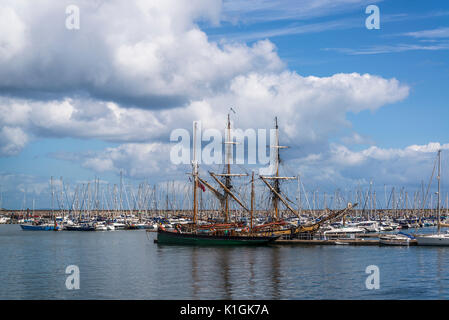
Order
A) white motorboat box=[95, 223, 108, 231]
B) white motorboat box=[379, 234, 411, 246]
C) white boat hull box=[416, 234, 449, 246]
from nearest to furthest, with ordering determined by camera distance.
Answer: white boat hull box=[416, 234, 449, 246]
white motorboat box=[379, 234, 411, 246]
white motorboat box=[95, 223, 108, 231]

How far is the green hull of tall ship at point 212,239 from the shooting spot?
107 metres

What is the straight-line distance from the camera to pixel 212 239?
10888cm

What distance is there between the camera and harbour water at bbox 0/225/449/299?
170 feet

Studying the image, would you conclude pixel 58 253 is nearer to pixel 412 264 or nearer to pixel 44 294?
pixel 44 294

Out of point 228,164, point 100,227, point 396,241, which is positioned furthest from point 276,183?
point 100,227

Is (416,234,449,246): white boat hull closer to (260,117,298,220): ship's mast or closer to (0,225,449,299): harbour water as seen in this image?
(0,225,449,299): harbour water

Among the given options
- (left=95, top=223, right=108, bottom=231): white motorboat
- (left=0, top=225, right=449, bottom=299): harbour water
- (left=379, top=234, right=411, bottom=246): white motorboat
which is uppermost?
(left=379, top=234, right=411, bottom=246): white motorboat

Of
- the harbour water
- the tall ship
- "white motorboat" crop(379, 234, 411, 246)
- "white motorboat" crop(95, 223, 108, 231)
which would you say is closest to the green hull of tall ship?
the tall ship

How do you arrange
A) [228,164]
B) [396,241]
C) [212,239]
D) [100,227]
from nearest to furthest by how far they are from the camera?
[396,241]
[212,239]
[228,164]
[100,227]

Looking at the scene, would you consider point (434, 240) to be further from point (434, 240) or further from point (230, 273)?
point (230, 273)

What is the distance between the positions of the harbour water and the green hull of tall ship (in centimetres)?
969

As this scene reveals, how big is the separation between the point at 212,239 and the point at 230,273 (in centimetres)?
4438

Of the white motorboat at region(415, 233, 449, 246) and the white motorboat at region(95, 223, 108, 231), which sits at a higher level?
the white motorboat at region(415, 233, 449, 246)
